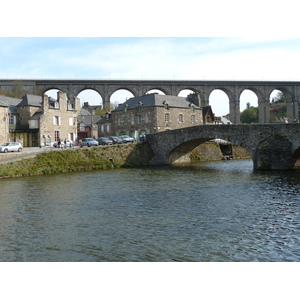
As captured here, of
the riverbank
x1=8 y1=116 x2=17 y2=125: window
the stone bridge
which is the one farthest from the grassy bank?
x1=8 y1=116 x2=17 y2=125: window

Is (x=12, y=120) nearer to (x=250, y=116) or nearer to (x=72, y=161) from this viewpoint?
(x=72, y=161)

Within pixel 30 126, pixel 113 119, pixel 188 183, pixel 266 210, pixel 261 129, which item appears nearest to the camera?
pixel 266 210

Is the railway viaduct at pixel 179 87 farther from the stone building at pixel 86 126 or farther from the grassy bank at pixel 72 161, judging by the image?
the grassy bank at pixel 72 161

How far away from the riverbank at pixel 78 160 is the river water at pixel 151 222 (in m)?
6.06

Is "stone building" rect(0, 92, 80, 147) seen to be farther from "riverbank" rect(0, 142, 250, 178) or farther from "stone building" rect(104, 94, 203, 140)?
"riverbank" rect(0, 142, 250, 178)

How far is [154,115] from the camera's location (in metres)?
41.9

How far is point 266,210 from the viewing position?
1288cm

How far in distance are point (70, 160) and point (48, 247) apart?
20.7 metres

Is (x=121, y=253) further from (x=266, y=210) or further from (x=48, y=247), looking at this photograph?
(x=266, y=210)

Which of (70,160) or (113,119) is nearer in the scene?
(70,160)

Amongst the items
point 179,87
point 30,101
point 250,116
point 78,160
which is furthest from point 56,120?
point 250,116

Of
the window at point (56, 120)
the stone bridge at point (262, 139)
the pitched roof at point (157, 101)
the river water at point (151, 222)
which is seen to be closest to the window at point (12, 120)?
the window at point (56, 120)

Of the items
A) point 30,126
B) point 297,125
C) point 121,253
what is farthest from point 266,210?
point 30,126

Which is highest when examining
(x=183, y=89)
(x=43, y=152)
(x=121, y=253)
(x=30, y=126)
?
(x=183, y=89)
